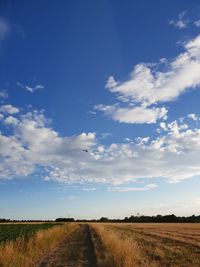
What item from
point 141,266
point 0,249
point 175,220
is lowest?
point 141,266

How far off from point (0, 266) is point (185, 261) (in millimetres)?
8035

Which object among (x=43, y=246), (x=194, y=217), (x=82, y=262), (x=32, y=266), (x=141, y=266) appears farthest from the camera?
(x=194, y=217)

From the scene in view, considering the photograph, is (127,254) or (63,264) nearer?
(127,254)

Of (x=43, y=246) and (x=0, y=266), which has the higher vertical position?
(x=43, y=246)

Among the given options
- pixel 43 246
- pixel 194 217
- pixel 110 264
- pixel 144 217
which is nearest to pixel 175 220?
pixel 194 217

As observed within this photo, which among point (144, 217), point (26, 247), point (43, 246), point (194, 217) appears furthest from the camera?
point (144, 217)

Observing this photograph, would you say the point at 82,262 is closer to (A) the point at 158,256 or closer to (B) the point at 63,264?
(B) the point at 63,264

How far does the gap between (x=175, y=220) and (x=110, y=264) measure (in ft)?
499

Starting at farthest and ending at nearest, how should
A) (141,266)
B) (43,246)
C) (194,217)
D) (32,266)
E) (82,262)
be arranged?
(194,217), (43,246), (82,262), (32,266), (141,266)

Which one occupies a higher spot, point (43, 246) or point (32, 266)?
point (43, 246)

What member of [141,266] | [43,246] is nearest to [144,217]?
[43,246]

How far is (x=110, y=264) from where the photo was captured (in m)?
15.8

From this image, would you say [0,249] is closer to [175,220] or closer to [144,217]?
[175,220]

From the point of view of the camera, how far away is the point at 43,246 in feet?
88.0
